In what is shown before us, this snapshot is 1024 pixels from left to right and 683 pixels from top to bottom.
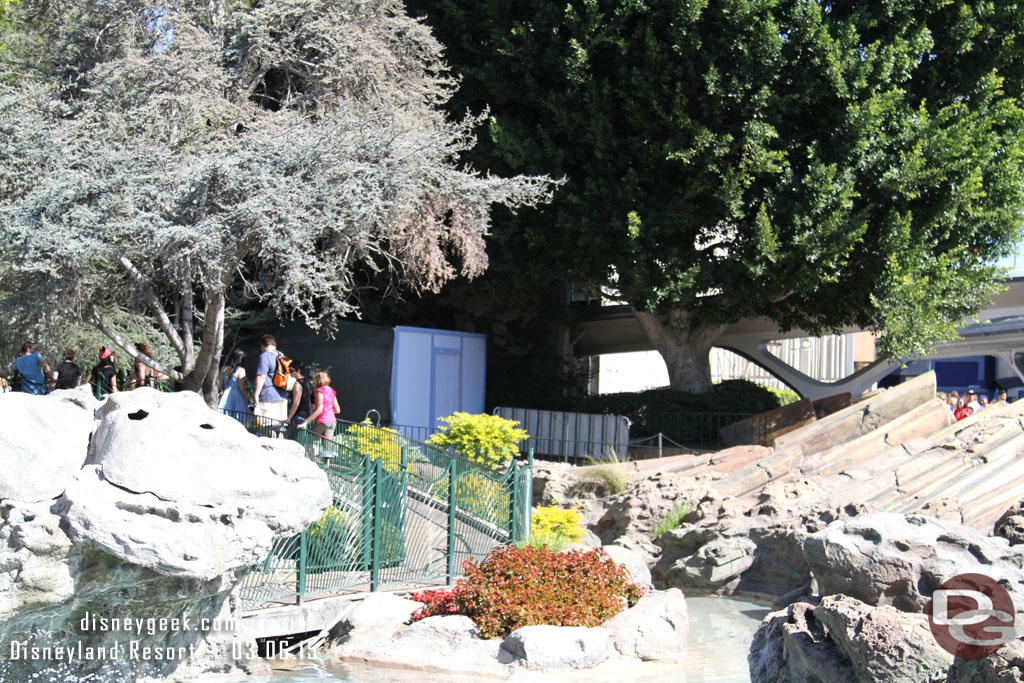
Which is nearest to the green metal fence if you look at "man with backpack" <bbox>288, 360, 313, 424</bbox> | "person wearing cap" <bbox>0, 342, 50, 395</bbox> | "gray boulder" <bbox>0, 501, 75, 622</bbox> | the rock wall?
"man with backpack" <bbox>288, 360, 313, 424</bbox>

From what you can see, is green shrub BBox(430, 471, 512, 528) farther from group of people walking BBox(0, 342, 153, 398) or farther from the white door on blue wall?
the white door on blue wall

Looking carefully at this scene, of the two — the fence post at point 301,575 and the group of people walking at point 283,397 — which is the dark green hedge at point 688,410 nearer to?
the group of people walking at point 283,397

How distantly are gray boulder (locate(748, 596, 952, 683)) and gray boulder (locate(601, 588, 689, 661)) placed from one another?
8.28ft

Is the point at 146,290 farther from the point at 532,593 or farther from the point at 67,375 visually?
the point at 532,593

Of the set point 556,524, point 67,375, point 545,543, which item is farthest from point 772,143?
point 67,375

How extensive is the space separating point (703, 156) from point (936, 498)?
666 centimetres

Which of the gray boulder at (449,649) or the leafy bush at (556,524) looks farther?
the leafy bush at (556,524)

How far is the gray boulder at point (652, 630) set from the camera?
9656mm

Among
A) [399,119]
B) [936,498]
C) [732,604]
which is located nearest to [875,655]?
[732,604]

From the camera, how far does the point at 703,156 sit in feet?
55.2

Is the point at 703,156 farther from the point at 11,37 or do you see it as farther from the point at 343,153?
the point at 11,37

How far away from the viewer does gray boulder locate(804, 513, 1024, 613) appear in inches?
331

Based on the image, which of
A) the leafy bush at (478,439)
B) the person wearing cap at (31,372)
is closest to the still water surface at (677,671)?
the leafy bush at (478,439)

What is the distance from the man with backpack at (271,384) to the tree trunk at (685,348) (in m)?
9.63
